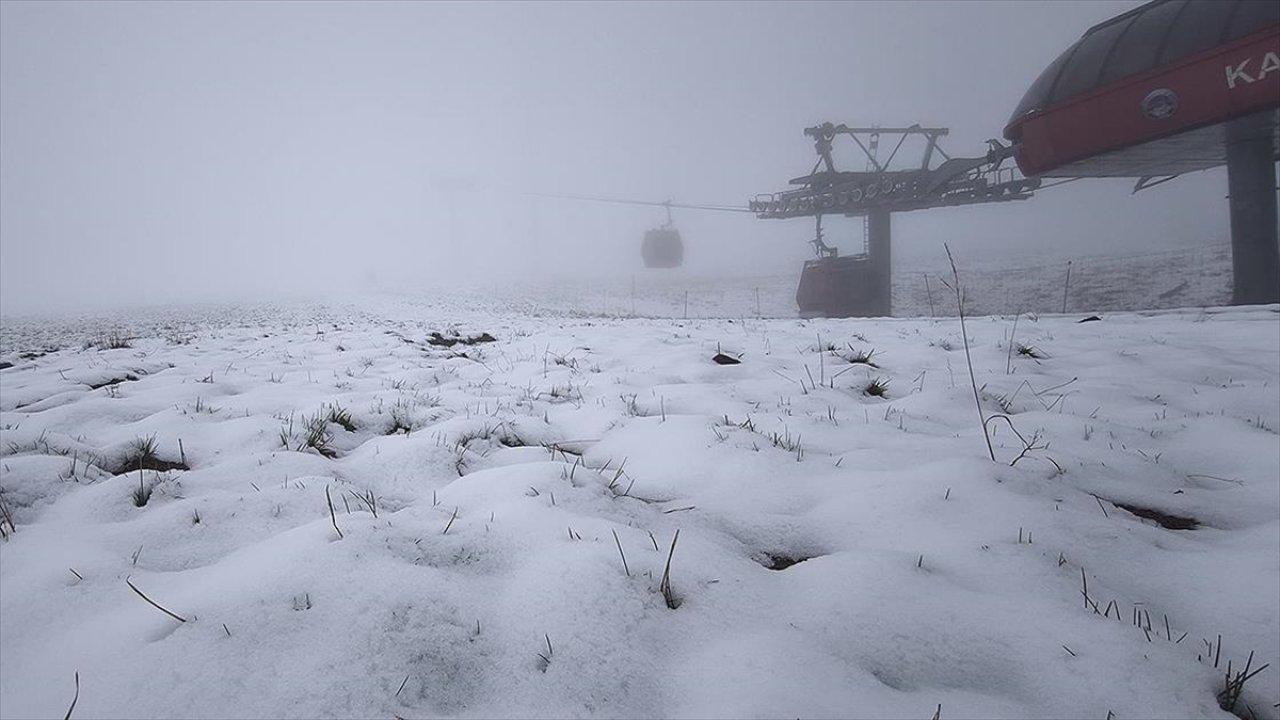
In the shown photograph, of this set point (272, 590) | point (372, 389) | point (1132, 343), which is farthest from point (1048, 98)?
point (272, 590)

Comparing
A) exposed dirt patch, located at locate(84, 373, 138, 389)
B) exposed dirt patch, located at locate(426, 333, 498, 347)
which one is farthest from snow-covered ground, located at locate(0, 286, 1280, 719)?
exposed dirt patch, located at locate(426, 333, 498, 347)

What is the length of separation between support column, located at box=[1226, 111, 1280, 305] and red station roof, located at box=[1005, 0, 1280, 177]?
1.22 feet

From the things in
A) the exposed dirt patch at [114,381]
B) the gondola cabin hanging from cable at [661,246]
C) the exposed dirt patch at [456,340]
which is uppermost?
the gondola cabin hanging from cable at [661,246]

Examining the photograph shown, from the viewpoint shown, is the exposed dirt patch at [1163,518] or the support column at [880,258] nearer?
the exposed dirt patch at [1163,518]

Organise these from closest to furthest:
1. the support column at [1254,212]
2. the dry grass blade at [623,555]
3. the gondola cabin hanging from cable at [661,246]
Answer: the dry grass blade at [623,555]
the support column at [1254,212]
the gondola cabin hanging from cable at [661,246]

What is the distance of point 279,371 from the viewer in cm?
554

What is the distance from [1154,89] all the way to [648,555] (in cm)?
1699

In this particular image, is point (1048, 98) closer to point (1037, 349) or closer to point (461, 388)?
point (1037, 349)

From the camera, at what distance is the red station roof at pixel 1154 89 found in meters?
11.4

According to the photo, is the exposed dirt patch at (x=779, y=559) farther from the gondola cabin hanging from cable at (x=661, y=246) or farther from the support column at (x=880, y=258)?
the gondola cabin hanging from cable at (x=661, y=246)

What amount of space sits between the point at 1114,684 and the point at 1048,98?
18048 millimetres

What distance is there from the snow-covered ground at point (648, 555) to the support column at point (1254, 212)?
13429 mm

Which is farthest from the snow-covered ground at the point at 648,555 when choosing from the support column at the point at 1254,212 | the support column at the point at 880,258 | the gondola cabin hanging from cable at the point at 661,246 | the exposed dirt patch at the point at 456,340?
the gondola cabin hanging from cable at the point at 661,246

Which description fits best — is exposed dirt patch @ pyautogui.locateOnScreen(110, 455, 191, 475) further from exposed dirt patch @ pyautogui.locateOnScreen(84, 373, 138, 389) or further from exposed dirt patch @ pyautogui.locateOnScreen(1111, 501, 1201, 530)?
exposed dirt patch @ pyautogui.locateOnScreen(1111, 501, 1201, 530)
